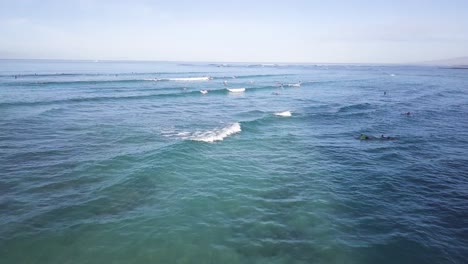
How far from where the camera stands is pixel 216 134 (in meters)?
29.4

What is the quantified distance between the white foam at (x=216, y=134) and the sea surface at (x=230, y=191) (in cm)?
24

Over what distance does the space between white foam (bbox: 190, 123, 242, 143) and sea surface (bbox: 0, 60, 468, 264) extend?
0.78ft

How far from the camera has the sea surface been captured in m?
12.4

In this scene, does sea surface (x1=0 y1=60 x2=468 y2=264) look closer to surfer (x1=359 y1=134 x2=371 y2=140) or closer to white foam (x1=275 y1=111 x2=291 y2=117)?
surfer (x1=359 y1=134 x2=371 y2=140)

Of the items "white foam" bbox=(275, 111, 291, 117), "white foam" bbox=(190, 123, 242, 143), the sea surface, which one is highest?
"white foam" bbox=(275, 111, 291, 117)

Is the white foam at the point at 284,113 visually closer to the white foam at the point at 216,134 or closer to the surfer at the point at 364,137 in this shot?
the white foam at the point at 216,134

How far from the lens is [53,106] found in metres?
42.5

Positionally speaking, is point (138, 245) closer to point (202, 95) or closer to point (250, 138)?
point (250, 138)

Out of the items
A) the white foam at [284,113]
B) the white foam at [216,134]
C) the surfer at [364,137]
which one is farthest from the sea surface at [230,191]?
the white foam at [284,113]

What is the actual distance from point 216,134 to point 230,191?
1226 centimetres

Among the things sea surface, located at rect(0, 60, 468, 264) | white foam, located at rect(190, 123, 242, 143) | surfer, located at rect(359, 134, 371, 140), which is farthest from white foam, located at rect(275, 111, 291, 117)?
surfer, located at rect(359, 134, 371, 140)

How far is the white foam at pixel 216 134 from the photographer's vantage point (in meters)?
27.8

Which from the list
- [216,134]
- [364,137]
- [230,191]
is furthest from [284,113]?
[230,191]

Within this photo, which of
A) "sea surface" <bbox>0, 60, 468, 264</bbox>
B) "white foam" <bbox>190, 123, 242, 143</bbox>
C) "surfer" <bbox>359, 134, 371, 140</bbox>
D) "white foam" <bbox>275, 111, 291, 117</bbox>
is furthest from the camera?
"white foam" <bbox>275, 111, 291, 117</bbox>
